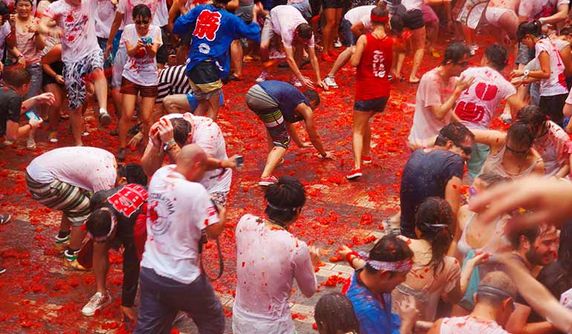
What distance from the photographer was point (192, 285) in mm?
6703

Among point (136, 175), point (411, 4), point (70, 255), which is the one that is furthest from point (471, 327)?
point (411, 4)

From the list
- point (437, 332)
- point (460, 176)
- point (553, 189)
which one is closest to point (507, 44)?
point (460, 176)

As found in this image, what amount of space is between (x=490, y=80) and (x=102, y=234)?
4.11 m

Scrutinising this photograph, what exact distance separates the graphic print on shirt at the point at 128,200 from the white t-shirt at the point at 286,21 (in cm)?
604

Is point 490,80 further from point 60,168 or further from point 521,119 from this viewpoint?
point 60,168

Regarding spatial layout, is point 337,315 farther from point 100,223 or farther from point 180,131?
point 180,131

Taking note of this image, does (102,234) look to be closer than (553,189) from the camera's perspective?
No

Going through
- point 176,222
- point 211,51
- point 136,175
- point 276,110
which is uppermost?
point 176,222

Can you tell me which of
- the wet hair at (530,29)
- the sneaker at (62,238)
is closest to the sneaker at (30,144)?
the sneaker at (62,238)

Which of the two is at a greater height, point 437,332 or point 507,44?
point 437,332

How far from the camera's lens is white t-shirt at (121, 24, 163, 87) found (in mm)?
11500

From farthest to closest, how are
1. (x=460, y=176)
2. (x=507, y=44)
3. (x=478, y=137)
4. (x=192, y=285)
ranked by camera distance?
1. (x=507, y=44)
2. (x=478, y=137)
3. (x=460, y=176)
4. (x=192, y=285)

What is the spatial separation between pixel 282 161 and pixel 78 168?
3.52 metres

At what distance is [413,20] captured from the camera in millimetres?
14688
